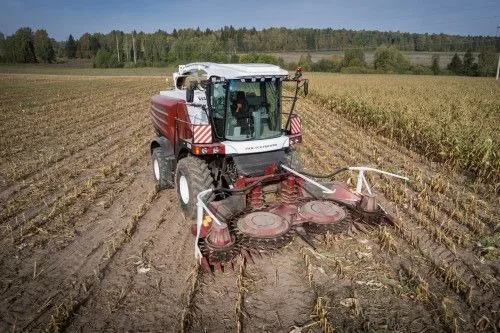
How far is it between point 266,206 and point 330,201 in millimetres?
986

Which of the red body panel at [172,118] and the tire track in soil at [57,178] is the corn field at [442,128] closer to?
the red body panel at [172,118]

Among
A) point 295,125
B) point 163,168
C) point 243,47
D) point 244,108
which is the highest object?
point 243,47

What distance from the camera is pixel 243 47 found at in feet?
395

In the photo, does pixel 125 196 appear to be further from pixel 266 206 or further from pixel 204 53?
pixel 204 53

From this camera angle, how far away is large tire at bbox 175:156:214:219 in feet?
17.5

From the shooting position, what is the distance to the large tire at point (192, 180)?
532cm

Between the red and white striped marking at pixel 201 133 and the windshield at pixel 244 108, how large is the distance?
190 millimetres

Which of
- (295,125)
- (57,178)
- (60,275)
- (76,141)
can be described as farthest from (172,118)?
(76,141)

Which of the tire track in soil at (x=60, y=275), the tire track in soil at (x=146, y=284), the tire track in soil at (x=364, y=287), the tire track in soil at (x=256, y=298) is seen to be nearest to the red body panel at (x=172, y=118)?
the tire track in soil at (x=146, y=284)

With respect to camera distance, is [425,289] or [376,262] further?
[376,262]

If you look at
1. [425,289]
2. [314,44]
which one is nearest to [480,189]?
[425,289]

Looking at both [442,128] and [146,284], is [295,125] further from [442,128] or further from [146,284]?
[442,128]

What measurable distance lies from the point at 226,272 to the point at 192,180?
1.55 metres

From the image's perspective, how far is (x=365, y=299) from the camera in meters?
3.93
